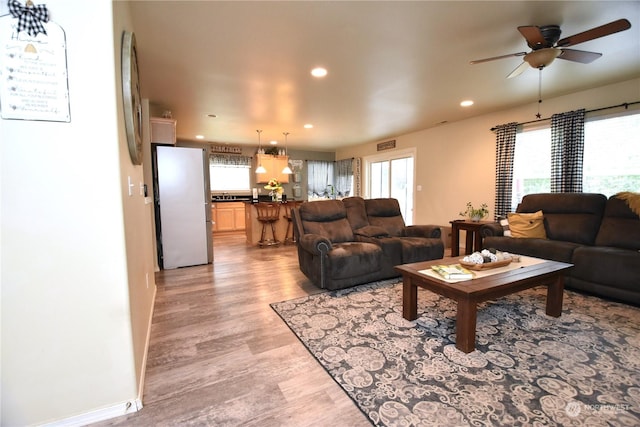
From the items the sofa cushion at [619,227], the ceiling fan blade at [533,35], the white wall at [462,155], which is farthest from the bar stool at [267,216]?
the sofa cushion at [619,227]

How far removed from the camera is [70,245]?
1278 millimetres

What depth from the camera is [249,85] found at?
334 centimetres

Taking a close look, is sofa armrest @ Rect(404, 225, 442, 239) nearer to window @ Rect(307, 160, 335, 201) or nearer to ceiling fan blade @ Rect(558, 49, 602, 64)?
ceiling fan blade @ Rect(558, 49, 602, 64)

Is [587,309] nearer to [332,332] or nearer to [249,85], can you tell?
[332,332]

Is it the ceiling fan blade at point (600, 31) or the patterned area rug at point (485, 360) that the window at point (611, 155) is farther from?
the ceiling fan blade at point (600, 31)

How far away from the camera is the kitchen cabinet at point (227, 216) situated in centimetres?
738

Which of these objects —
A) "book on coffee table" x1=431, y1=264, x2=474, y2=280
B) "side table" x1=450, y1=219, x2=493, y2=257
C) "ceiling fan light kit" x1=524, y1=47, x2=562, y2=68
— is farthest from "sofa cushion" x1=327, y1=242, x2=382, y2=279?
"ceiling fan light kit" x1=524, y1=47, x2=562, y2=68

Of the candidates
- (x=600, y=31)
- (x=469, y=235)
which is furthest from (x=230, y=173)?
(x=600, y=31)

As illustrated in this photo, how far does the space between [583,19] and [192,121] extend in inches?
207

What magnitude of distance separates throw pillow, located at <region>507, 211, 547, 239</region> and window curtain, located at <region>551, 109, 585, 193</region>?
0.70m

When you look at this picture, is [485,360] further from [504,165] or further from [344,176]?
[344,176]

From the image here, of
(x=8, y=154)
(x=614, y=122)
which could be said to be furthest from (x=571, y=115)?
(x=8, y=154)

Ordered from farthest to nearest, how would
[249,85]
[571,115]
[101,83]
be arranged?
[571,115] < [249,85] < [101,83]

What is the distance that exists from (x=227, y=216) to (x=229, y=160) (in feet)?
5.19
